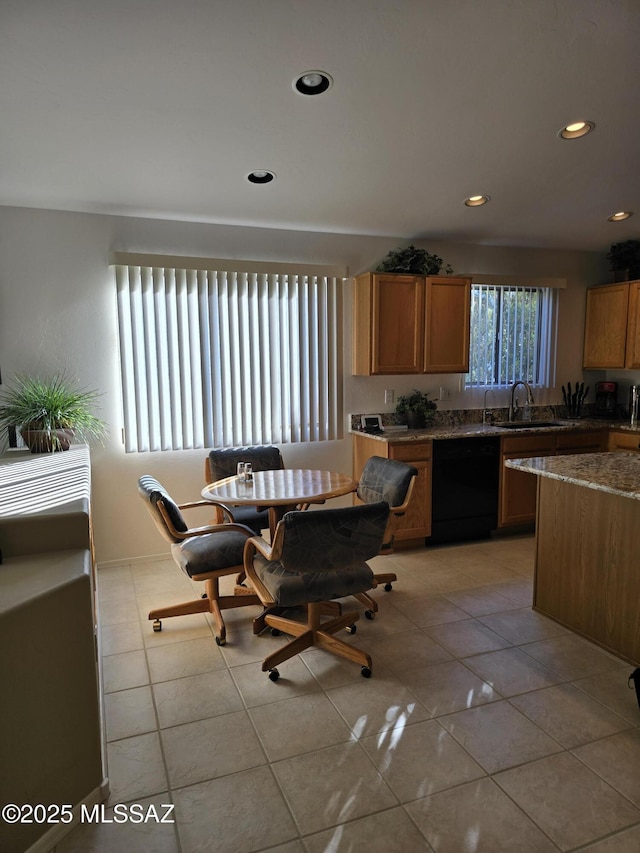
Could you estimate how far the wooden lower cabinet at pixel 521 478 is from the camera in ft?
Answer: 15.2

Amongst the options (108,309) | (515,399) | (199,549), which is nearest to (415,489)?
(515,399)

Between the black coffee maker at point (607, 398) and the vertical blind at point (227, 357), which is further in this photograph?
the black coffee maker at point (607, 398)

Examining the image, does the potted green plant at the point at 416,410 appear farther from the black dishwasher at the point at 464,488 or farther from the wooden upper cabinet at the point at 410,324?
the black dishwasher at the point at 464,488

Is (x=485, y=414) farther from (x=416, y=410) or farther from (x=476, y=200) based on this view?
(x=476, y=200)

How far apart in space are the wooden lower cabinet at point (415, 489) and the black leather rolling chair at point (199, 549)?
159 centimetres

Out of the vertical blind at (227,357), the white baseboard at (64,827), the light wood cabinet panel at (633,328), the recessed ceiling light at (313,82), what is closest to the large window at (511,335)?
the light wood cabinet panel at (633,328)

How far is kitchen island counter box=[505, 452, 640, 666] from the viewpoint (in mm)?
2662

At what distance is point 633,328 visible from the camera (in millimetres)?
5113

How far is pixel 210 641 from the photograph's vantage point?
9.84ft

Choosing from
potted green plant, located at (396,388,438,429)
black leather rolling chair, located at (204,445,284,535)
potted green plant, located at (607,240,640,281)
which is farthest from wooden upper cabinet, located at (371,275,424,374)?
potted green plant, located at (607,240,640,281)

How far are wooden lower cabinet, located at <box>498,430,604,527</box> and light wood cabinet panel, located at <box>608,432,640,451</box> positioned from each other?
0.43 m

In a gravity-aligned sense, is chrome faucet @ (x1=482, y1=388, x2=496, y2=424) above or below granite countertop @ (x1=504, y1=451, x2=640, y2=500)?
above

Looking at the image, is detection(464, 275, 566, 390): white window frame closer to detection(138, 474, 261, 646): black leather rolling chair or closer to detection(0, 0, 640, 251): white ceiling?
detection(0, 0, 640, 251): white ceiling

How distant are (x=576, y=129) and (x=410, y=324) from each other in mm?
1796
